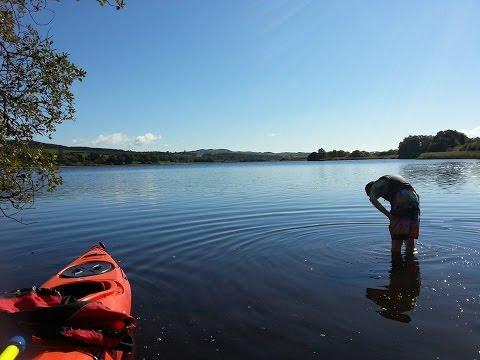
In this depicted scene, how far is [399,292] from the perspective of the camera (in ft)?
30.3

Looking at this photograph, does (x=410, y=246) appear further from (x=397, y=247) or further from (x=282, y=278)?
(x=282, y=278)

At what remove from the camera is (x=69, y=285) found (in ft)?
27.1

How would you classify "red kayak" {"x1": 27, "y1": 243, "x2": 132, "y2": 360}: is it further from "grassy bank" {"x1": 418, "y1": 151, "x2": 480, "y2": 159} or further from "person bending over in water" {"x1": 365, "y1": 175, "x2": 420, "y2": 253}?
"grassy bank" {"x1": 418, "y1": 151, "x2": 480, "y2": 159}

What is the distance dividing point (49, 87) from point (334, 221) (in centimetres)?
1259

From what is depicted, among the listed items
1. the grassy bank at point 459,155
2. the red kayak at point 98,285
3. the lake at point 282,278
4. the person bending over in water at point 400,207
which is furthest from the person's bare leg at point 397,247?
the grassy bank at point 459,155

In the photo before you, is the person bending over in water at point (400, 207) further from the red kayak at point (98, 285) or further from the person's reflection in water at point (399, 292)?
the red kayak at point (98, 285)

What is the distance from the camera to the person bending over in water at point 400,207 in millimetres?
11234

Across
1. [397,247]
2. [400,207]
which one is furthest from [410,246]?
[400,207]

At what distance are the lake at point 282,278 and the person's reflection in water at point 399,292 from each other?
0.02 meters

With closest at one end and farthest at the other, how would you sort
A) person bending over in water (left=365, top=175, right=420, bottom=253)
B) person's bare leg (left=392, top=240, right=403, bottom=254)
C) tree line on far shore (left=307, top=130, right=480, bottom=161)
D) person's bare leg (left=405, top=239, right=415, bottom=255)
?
person bending over in water (left=365, top=175, right=420, bottom=253), person's bare leg (left=392, top=240, right=403, bottom=254), person's bare leg (left=405, top=239, right=415, bottom=255), tree line on far shore (left=307, top=130, right=480, bottom=161)

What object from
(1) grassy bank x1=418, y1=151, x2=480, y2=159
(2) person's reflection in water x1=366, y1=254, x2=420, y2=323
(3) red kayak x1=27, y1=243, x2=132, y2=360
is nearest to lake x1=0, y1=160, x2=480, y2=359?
(2) person's reflection in water x1=366, y1=254, x2=420, y2=323

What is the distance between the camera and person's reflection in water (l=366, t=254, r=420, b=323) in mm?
8250

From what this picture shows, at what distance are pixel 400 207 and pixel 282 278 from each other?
3.77m

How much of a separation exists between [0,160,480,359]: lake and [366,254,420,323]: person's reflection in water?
2cm
